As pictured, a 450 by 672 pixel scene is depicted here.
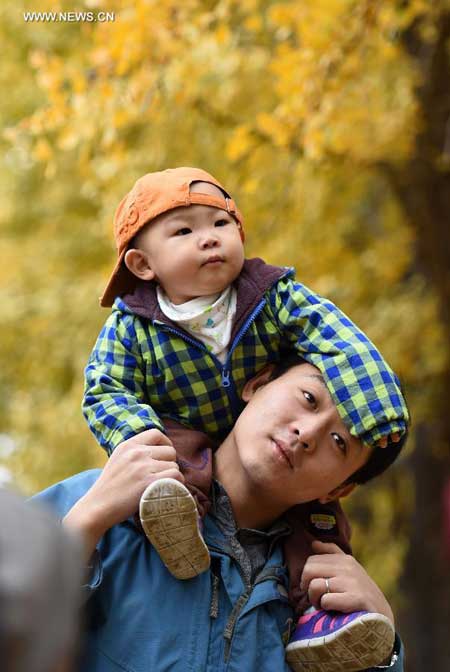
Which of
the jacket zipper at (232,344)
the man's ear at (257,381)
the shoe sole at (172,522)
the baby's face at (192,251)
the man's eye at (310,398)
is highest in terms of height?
the baby's face at (192,251)

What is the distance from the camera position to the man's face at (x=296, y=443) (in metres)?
2.47

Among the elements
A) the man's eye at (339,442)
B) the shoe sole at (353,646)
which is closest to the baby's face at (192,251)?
the man's eye at (339,442)

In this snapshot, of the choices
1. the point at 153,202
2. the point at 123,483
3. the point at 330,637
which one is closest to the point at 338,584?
the point at 330,637

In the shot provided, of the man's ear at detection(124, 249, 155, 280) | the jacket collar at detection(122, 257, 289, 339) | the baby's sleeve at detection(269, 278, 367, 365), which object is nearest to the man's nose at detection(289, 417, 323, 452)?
the baby's sleeve at detection(269, 278, 367, 365)

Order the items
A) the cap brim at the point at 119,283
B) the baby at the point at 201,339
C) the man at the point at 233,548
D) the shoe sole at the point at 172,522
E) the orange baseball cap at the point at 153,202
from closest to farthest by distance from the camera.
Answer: the shoe sole at the point at 172,522 < the man at the point at 233,548 < the baby at the point at 201,339 < the orange baseball cap at the point at 153,202 < the cap brim at the point at 119,283

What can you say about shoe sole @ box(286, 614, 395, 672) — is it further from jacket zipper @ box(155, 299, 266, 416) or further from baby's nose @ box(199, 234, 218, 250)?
baby's nose @ box(199, 234, 218, 250)

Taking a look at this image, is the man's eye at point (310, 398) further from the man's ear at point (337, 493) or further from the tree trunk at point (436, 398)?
the tree trunk at point (436, 398)

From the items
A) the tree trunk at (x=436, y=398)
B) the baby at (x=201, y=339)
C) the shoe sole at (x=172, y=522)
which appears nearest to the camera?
the shoe sole at (x=172, y=522)

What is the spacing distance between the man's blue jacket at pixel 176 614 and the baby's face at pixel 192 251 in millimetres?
566

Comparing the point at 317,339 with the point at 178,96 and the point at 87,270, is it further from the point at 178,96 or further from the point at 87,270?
the point at 87,270

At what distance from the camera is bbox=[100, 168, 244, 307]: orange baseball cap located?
2.57m

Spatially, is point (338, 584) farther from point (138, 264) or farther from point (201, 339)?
point (138, 264)

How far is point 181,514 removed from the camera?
2.26 m

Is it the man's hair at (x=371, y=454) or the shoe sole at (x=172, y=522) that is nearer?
the shoe sole at (x=172, y=522)
